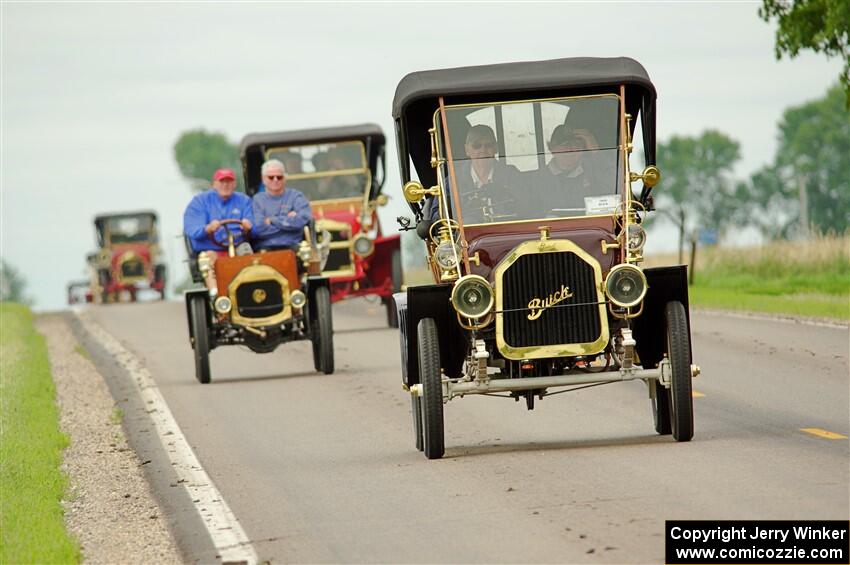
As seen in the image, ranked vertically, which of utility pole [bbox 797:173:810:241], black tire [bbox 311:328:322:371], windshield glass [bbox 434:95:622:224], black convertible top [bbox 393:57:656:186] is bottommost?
utility pole [bbox 797:173:810:241]

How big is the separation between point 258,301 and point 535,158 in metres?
6.59

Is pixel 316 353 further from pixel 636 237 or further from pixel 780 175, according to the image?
pixel 780 175

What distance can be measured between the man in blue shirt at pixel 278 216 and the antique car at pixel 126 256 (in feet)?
111

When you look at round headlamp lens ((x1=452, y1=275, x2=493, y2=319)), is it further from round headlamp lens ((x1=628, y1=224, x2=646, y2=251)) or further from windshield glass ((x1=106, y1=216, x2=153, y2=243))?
windshield glass ((x1=106, y1=216, x2=153, y2=243))

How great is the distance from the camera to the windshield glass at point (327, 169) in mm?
25984

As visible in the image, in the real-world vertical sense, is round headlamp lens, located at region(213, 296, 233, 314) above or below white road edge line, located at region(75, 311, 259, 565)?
above

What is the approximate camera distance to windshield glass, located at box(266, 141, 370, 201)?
85.3 ft

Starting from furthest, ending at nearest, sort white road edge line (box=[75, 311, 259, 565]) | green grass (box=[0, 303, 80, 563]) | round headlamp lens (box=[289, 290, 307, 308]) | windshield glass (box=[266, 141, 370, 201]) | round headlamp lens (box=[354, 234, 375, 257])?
windshield glass (box=[266, 141, 370, 201])
round headlamp lens (box=[354, 234, 375, 257])
round headlamp lens (box=[289, 290, 307, 308])
green grass (box=[0, 303, 80, 563])
white road edge line (box=[75, 311, 259, 565])

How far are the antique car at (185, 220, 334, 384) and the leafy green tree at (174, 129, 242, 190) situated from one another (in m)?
131

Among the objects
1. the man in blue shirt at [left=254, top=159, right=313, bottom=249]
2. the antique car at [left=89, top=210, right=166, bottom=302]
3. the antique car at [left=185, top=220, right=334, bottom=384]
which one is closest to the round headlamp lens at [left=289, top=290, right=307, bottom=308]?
the antique car at [left=185, top=220, right=334, bottom=384]

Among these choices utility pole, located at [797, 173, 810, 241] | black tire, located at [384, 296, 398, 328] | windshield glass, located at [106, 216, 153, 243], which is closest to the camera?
black tire, located at [384, 296, 398, 328]

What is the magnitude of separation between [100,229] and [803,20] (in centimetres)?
3198

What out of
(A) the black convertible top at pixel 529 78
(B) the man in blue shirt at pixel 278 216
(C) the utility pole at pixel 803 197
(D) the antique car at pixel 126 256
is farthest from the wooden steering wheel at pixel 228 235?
(C) the utility pole at pixel 803 197

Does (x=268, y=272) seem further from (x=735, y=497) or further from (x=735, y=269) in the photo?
(x=735, y=269)
